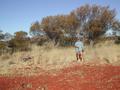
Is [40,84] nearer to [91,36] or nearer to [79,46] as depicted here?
[79,46]

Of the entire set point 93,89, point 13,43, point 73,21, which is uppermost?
point 73,21

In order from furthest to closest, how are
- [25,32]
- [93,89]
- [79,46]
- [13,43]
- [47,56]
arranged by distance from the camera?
[25,32], [13,43], [47,56], [79,46], [93,89]

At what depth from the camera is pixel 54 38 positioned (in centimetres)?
4106

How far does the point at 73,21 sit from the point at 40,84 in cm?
2605

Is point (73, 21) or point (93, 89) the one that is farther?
point (73, 21)

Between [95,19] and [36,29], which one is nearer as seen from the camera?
[95,19]

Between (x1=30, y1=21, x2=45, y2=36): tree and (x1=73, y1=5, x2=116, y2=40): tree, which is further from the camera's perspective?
(x1=30, y1=21, x2=45, y2=36): tree

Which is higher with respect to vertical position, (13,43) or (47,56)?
(13,43)

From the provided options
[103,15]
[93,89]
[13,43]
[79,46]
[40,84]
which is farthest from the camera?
[13,43]

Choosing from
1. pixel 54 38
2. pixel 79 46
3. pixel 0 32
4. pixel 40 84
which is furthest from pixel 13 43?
pixel 40 84

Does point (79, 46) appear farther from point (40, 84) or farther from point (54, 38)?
point (54, 38)

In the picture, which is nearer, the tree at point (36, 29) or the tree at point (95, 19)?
the tree at point (95, 19)

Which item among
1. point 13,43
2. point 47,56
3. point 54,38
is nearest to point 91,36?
point 54,38

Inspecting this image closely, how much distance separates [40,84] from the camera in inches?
379
